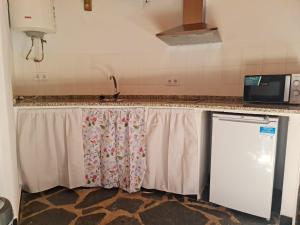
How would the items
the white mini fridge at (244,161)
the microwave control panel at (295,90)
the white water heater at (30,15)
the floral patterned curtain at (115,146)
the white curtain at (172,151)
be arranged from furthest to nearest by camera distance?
the white water heater at (30,15) < the floral patterned curtain at (115,146) < the white curtain at (172,151) < the microwave control panel at (295,90) < the white mini fridge at (244,161)

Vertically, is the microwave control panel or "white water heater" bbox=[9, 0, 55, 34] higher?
"white water heater" bbox=[9, 0, 55, 34]

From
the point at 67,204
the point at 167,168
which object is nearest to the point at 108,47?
the point at 167,168

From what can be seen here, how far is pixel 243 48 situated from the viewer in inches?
85.0

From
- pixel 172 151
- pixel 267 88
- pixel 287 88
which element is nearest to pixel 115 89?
pixel 172 151

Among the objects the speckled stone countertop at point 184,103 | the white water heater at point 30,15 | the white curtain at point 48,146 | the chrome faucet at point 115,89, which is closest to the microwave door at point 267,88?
the speckled stone countertop at point 184,103

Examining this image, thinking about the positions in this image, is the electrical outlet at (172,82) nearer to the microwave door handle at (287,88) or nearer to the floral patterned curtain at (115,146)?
the floral patterned curtain at (115,146)

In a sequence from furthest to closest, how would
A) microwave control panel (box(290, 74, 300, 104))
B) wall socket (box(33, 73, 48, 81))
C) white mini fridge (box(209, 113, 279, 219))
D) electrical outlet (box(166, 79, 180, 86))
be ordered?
1. wall socket (box(33, 73, 48, 81))
2. electrical outlet (box(166, 79, 180, 86))
3. microwave control panel (box(290, 74, 300, 104))
4. white mini fridge (box(209, 113, 279, 219))

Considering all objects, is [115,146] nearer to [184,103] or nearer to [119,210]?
[119,210]

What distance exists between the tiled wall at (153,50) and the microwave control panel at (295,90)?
35cm

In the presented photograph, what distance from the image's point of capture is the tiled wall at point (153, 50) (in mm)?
2055

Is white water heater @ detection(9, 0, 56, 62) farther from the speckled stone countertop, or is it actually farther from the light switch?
the speckled stone countertop

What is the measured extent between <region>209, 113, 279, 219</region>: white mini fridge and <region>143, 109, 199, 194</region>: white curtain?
18 centimetres

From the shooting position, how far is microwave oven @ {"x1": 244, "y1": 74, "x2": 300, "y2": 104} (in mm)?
1729

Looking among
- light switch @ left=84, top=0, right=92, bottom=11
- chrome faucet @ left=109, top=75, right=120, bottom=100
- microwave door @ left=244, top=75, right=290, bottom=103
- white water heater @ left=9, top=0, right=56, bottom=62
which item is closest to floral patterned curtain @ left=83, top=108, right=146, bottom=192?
chrome faucet @ left=109, top=75, right=120, bottom=100
